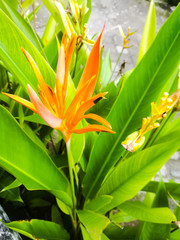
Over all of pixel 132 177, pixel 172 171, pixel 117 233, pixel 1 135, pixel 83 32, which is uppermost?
pixel 83 32

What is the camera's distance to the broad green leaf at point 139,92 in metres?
0.50

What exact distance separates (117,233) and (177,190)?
228 millimetres

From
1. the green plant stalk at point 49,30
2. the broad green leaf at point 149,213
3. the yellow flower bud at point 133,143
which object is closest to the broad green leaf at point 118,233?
the broad green leaf at point 149,213

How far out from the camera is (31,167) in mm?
456

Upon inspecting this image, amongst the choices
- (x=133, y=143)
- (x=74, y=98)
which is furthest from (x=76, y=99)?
(x=133, y=143)

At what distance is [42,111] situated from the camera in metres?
0.30

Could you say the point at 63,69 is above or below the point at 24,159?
above

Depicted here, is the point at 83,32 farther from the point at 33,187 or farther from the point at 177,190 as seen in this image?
the point at 177,190

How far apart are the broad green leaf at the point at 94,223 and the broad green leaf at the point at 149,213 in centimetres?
11

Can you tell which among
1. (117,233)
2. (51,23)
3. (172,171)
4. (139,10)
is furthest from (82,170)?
(139,10)

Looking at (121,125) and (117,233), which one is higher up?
(121,125)

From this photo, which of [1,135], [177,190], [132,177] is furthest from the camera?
[177,190]

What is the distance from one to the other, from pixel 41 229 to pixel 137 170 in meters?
0.29

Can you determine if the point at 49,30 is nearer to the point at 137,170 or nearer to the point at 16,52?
the point at 16,52
